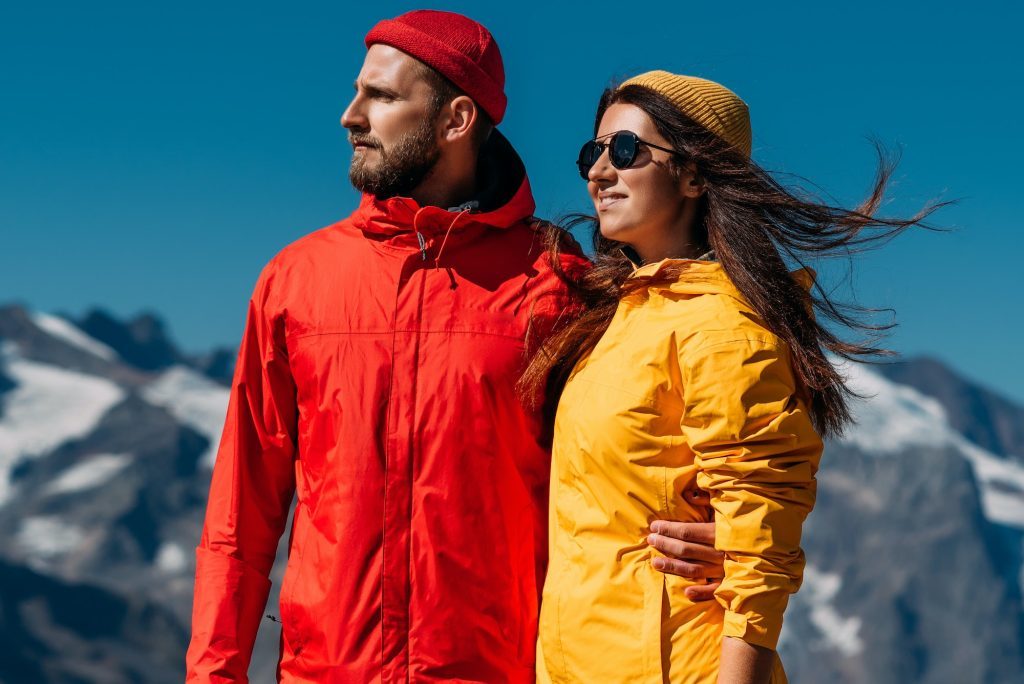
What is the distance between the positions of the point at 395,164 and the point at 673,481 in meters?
2.03

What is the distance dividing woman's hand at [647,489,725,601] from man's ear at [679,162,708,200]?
134 cm

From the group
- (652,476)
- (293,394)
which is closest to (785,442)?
(652,476)

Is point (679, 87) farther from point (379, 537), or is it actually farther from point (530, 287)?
point (379, 537)

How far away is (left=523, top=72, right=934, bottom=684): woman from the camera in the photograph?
15.0 ft

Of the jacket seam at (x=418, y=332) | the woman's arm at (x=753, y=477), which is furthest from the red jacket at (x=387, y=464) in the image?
the woman's arm at (x=753, y=477)

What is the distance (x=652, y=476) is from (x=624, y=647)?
2.04 ft

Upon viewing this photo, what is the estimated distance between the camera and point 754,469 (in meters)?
4.55

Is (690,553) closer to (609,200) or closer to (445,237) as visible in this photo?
(609,200)

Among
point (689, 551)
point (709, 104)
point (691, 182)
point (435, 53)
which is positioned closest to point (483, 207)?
point (435, 53)

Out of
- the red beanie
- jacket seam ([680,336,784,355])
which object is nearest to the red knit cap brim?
the red beanie

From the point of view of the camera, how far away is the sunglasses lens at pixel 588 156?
5457 millimetres

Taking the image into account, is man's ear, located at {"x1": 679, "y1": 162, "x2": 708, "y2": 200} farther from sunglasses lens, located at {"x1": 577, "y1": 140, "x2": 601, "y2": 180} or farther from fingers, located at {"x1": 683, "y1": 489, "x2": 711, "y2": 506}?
fingers, located at {"x1": 683, "y1": 489, "x2": 711, "y2": 506}

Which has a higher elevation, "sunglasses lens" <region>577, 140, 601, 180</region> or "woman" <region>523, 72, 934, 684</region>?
"sunglasses lens" <region>577, 140, 601, 180</region>

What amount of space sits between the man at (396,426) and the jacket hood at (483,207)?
13mm
